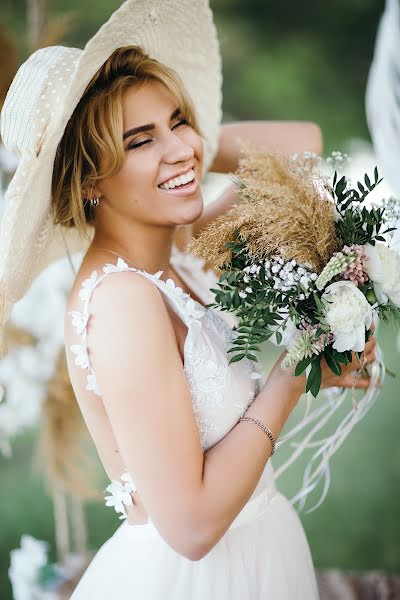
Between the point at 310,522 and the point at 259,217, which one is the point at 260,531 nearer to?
the point at 259,217

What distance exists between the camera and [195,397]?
138cm

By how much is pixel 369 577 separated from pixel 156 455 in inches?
71.7

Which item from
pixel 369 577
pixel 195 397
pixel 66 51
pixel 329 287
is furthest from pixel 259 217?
pixel 369 577

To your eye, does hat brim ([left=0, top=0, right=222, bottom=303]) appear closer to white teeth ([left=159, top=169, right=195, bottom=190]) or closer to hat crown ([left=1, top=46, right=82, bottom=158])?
hat crown ([left=1, top=46, right=82, bottom=158])

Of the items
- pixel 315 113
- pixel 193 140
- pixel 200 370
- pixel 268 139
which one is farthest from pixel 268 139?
pixel 315 113

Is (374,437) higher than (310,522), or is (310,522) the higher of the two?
(374,437)

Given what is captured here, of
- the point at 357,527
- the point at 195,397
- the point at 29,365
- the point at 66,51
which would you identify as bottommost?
the point at 357,527

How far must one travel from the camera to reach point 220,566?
146cm

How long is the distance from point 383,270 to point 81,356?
60 cm

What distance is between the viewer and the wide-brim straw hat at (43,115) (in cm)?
132

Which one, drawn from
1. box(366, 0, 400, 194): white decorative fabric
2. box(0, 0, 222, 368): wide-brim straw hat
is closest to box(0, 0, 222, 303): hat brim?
box(0, 0, 222, 368): wide-brim straw hat

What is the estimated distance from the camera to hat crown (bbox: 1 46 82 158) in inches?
53.3

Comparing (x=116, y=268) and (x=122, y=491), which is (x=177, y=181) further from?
(x=122, y=491)

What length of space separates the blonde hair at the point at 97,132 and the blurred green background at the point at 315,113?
2.59 m
